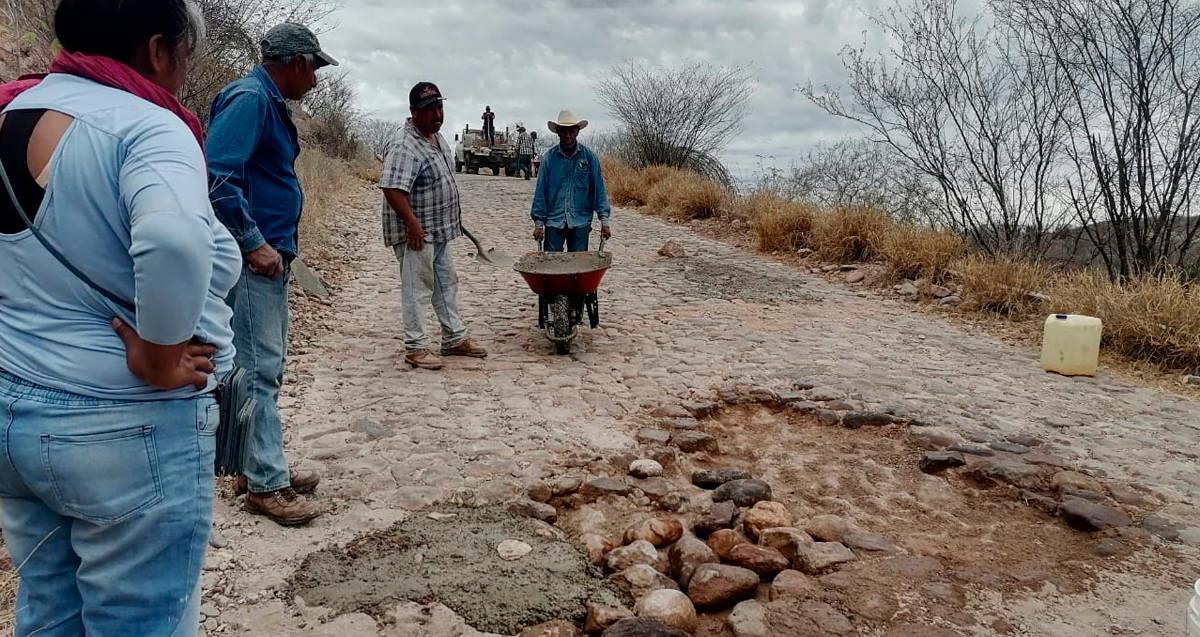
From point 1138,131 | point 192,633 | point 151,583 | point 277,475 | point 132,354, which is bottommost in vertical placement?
point 277,475

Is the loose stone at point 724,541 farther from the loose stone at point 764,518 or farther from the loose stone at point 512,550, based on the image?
the loose stone at point 512,550

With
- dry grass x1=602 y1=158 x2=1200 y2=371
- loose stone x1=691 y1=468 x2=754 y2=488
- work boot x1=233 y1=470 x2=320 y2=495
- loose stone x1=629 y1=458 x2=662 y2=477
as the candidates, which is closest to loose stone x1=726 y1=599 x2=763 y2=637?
loose stone x1=691 y1=468 x2=754 y2=488

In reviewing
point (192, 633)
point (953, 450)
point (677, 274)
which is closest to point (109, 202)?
point (192, 633)

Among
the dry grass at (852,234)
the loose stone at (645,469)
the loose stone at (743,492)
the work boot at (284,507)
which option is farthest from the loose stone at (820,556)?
the dry grass at (852,234)

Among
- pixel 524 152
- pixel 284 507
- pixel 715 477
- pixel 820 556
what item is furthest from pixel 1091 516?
pixel 524 152

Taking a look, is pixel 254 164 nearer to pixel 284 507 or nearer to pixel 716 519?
pixel 284 507

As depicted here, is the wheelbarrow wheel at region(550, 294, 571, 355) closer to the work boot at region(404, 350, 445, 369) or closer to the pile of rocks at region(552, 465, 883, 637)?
the work boot at region(404, 350, 445, 369)

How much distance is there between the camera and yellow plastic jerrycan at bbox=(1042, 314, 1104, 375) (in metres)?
5.39

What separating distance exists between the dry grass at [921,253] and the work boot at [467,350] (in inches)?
193

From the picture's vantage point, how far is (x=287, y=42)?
2881 millimetres

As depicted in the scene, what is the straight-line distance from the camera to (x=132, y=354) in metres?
1.35

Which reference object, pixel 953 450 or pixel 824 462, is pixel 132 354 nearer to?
pixel 824 462

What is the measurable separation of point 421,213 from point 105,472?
3725 millimetres

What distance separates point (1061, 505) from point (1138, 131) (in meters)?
5.49
